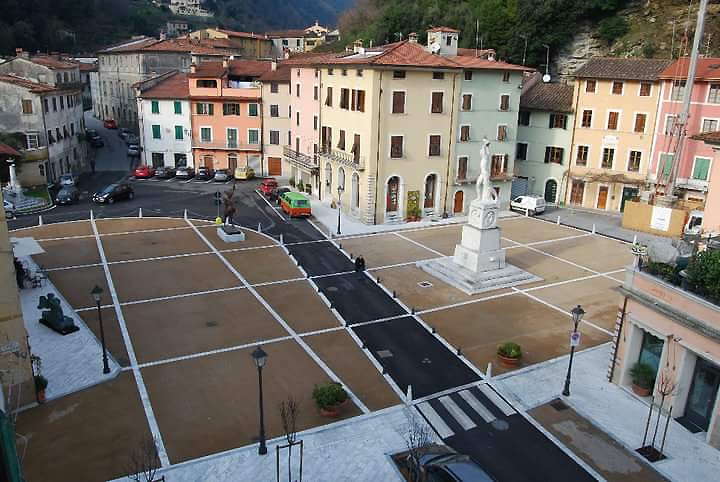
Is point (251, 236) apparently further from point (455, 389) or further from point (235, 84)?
point (235, 84)

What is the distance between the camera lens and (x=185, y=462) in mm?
16469

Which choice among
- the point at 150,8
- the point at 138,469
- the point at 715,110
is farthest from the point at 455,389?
the point at 150,8

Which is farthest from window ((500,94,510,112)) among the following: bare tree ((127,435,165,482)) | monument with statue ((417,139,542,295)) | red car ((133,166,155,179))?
bare tree ((127,435,165,482))

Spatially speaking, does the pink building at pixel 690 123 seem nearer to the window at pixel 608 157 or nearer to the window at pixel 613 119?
the window at pixel 613 119

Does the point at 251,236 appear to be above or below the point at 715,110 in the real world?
below

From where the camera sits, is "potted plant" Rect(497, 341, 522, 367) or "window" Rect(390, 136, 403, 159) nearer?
A: "potted plant" Rect(497, 341, 522, 367)

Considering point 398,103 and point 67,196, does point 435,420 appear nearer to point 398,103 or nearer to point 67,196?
point 398,103

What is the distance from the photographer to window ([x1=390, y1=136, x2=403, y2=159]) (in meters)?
42.4

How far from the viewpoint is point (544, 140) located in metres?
51.9

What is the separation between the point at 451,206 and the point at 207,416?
31417 millimetres

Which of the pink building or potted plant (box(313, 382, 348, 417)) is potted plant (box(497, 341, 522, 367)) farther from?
the pink building

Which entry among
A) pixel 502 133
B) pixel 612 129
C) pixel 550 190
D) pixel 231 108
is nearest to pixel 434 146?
pixel 502 133

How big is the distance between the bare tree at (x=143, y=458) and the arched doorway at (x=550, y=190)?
144ft

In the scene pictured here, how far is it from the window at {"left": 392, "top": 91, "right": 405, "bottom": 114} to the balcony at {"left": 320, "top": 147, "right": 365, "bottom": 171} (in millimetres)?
4314
